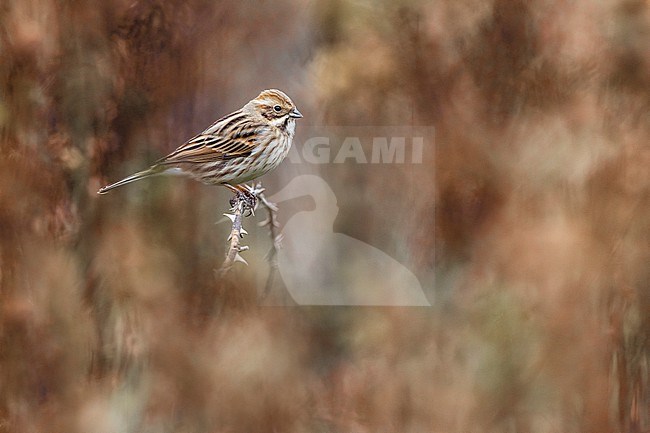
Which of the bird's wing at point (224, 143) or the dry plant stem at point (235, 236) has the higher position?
the bird's wing at point (224, 143)

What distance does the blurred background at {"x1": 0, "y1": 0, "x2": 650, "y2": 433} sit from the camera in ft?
3.63

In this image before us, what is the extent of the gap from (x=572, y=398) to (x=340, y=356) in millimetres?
403

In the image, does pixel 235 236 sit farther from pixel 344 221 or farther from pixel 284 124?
pixel 344 221

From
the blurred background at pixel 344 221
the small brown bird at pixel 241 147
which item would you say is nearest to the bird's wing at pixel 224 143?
the small brown bird at pixel 241 147

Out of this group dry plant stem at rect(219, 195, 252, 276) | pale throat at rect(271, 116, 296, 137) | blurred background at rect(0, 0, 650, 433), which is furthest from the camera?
blurred background at rect(0, 0, 650, 433)

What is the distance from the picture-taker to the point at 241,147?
750 millimetres

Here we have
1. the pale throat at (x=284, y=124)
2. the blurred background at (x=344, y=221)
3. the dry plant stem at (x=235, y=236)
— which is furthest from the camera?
the blurred background at (x=344, y=221)

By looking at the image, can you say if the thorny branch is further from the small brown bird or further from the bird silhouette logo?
the bird silhouette logo

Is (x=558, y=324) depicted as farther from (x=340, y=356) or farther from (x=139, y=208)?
(x=139, y=208)

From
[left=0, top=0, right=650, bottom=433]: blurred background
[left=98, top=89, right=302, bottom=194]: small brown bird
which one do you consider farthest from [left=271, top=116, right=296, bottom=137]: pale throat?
[left=0, top=0, right=650, bottom=433]: blurred background

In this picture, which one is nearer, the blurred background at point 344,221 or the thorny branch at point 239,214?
the thorny branch at point 239,214

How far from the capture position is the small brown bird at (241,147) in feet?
2.44

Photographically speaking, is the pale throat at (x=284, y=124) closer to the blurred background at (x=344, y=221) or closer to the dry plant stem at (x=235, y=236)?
the dry plant stem at (x=235, y=236)

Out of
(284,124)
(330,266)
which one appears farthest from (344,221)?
(284,124)
